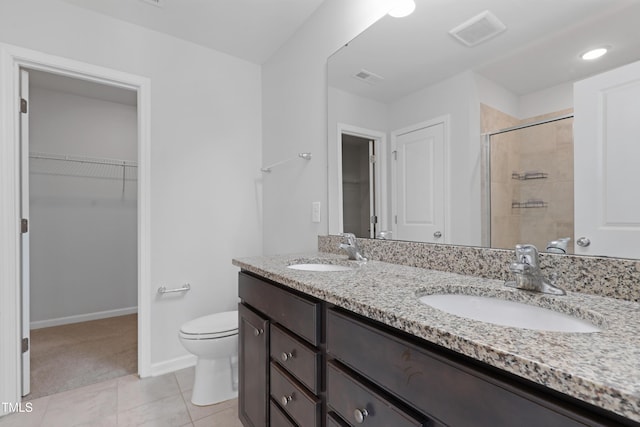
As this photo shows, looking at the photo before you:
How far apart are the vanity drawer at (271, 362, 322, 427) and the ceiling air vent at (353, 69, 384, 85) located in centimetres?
141

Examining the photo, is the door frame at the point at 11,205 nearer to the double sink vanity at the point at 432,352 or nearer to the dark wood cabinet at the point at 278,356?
the dark wood cabinet at the point at 278,356

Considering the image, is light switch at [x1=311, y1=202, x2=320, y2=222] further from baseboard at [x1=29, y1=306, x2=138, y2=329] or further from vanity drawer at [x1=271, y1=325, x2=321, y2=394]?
baseboard at [x1=29, y1=306, x2=138, y2=329]

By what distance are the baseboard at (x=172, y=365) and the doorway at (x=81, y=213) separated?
68 cm

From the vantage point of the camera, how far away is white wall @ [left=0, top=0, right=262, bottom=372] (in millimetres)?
1962

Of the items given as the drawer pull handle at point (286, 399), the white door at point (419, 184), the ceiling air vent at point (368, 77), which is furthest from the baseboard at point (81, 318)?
the ceiling air vent at point (368, 77)

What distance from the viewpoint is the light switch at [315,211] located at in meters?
1.98

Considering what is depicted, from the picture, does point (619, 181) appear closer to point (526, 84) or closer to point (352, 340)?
point (526, 84)

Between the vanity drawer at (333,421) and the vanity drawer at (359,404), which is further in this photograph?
the vanity drawer at (333,421)

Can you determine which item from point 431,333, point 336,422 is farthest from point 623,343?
point 336,422

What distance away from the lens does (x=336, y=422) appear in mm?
846

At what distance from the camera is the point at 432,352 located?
59 centimetres

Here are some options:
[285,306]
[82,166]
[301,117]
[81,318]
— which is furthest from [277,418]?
[82,166]


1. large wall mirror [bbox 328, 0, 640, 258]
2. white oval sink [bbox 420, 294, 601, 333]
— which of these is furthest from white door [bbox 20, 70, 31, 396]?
white oval sink [bbox 420, 294, 601, 333]

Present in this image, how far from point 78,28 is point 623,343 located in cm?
282
